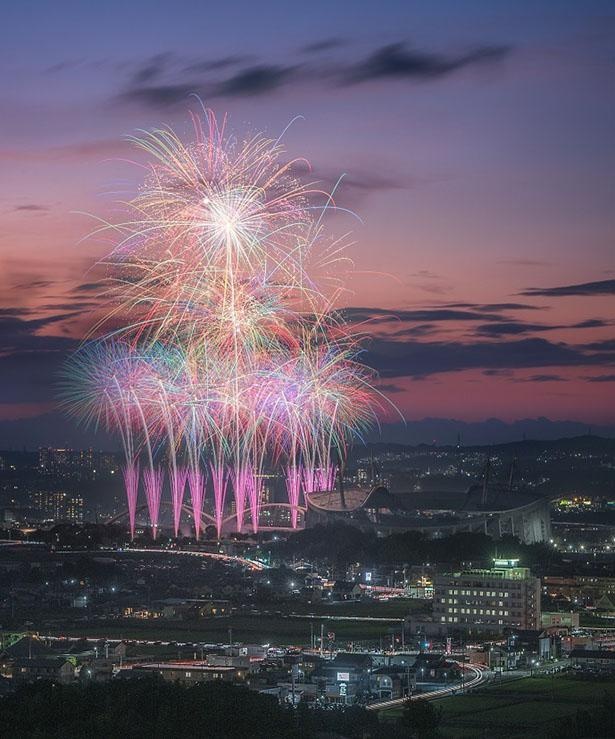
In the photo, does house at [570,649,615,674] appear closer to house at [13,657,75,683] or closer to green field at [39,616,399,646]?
green field at [39,616,399,646]

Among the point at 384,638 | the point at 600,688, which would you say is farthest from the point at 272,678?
the point at 384,638

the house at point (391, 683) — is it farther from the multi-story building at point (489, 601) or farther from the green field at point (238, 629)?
the multi-story building at point (489, 601)

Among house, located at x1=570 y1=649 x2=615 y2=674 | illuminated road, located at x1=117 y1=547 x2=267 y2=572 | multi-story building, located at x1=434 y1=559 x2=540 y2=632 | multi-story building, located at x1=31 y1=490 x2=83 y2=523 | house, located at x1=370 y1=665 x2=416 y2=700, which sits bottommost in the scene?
house, located at x1=370 y1=665 x2=416 y2=700

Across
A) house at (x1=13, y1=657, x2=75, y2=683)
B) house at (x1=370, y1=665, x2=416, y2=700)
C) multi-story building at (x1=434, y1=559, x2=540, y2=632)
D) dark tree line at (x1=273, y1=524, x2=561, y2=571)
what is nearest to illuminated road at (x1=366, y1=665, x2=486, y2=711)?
house at (x1=370, y1=665, x2=416, y2=700)

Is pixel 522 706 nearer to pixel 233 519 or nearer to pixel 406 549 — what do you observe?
pixel 406 549

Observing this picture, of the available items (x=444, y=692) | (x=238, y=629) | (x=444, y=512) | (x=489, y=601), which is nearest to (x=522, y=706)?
(x=444, y=692)

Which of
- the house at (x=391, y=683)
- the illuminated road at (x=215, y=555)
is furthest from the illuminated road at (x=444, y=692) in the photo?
the illuminated road at (x=215, y=555)

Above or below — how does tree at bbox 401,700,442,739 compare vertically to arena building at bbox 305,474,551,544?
below
